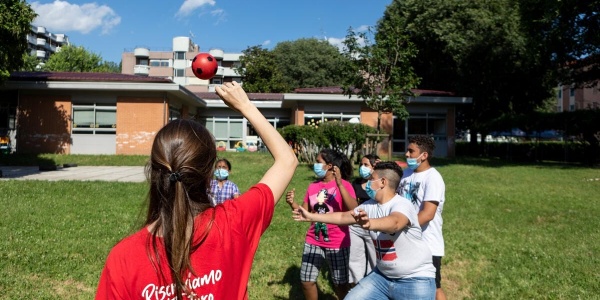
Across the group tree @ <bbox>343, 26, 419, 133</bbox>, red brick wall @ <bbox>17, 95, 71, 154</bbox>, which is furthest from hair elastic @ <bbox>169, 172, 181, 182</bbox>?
red brick wall @ <bbox>17, 95, 71, 154</bbox>

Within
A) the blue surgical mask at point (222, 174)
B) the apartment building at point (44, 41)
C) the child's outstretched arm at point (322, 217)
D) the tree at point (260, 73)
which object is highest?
the apartment building at point (44, 41)

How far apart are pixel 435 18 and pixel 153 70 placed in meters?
51.4

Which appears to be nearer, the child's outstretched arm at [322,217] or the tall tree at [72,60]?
the child's outstretched arm at [322,217]

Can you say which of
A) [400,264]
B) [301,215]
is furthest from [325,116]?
[301,215]

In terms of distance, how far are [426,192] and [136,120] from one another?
21580 mm

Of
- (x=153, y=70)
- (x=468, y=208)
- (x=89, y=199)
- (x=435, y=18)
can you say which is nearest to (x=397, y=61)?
(x=468, y=208)

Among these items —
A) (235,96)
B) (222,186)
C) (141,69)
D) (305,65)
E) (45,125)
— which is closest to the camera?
(235,96)

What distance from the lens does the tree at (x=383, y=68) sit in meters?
13.1

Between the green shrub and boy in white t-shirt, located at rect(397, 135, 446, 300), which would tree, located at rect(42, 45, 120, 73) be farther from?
boy in white t-shirt, located at rect(397, 135, 446, 300)

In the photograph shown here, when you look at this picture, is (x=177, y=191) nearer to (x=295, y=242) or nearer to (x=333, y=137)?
(x=295, y=242)

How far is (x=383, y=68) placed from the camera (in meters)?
13.4

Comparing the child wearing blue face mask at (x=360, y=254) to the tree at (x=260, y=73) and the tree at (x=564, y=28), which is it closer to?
the tree at (x=564, y=28)

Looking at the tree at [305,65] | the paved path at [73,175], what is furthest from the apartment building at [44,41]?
the paved path at [73,175]

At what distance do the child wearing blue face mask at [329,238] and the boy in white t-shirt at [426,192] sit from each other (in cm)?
61
